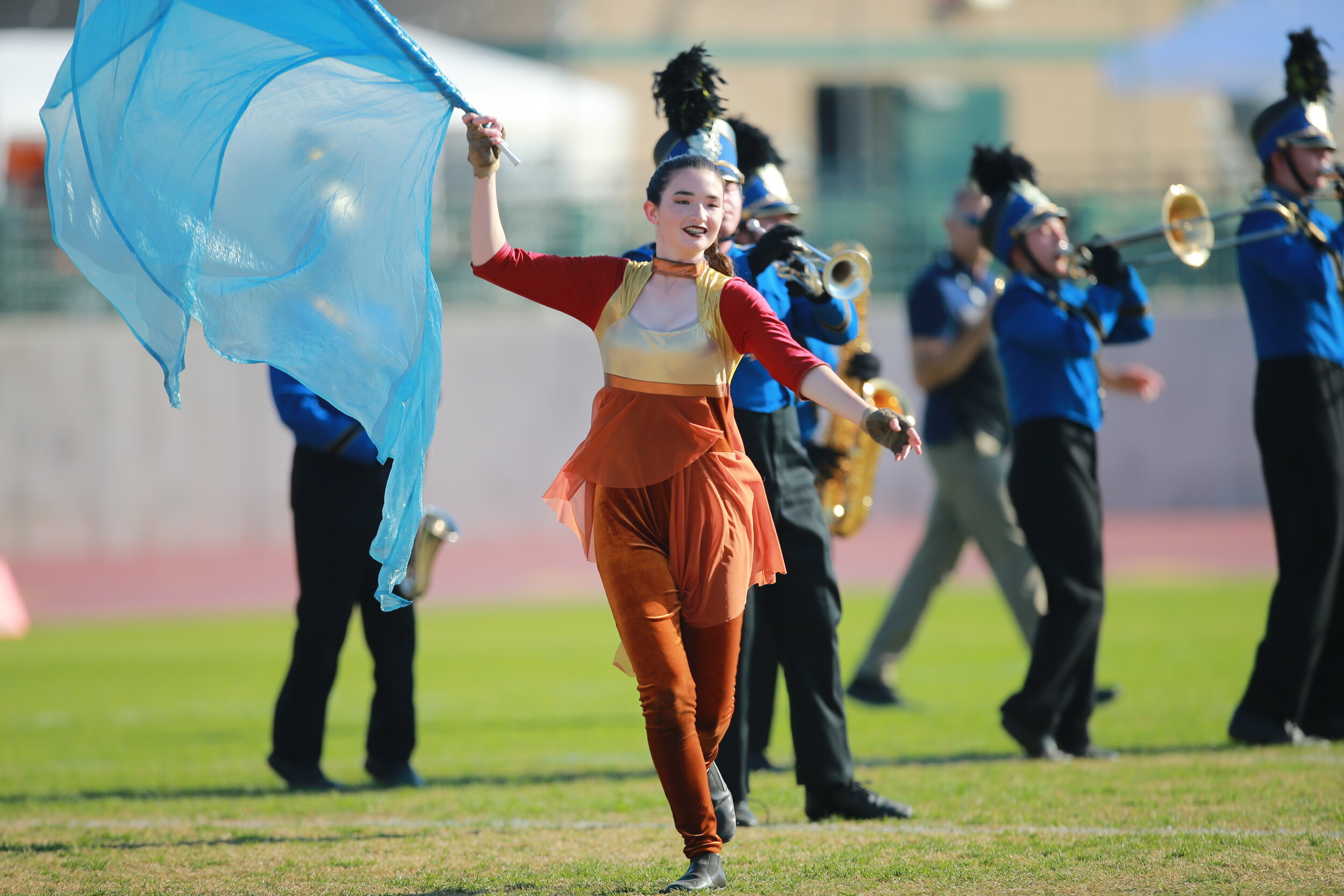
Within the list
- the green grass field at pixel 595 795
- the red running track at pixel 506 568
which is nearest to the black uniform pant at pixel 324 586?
the green grass field at pixel 595 795

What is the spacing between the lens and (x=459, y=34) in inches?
1009

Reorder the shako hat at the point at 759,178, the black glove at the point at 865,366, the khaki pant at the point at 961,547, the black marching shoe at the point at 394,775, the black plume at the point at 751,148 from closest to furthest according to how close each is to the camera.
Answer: the shako hat at the point at 759,178, the black plume at the point at 751,148, the black glove at the point at 865,366, the black marching shoe at the point at 394,775, the khaki pant at the point at 961,547

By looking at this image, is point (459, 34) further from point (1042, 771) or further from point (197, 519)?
point (1042, 771)

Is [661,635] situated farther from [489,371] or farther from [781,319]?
[489,371]

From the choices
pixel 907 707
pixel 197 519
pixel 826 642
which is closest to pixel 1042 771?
pixel 826 642

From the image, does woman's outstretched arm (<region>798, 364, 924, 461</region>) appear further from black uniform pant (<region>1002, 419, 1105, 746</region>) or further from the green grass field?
black uniform pant (<region>1002, 419, 1105, 746</region>)

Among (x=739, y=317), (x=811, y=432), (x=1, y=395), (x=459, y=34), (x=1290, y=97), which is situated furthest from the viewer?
(x=459, y=34)

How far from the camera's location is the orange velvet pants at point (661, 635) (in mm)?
4230

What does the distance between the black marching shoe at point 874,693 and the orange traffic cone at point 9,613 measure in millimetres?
7743

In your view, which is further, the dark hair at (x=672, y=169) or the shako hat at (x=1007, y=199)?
the shako hat at (x=1007, y=199)

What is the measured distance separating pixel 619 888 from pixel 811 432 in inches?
82.0

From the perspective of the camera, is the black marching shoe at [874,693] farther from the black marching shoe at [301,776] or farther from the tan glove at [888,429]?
the tan glove at [888,429]

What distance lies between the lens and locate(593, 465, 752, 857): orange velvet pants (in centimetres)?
423

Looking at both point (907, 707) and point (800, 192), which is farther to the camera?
point (800, 192)
